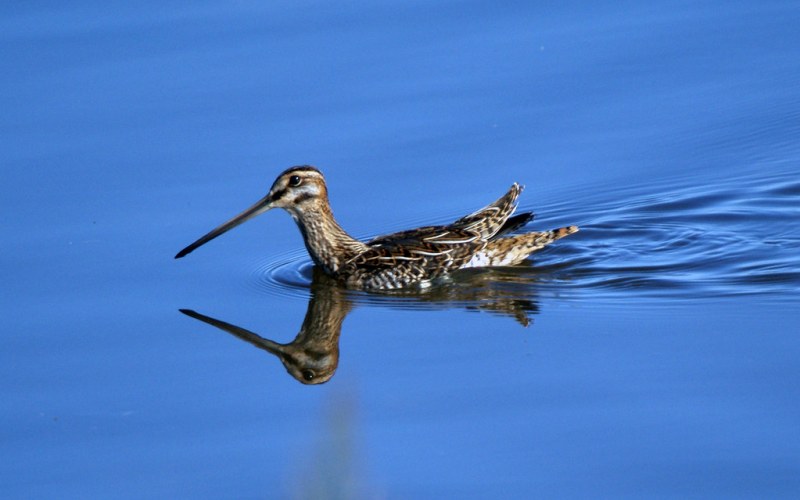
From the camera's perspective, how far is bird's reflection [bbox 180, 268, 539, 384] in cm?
967

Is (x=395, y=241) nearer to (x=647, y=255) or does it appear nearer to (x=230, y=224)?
(x=230, y=224)

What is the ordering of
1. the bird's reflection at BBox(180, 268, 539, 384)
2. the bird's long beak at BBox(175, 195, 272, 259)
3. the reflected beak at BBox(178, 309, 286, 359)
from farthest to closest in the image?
the bird's long beak at BBox(175, 195, 272, 259) → the reflected beak at BBox(178, 309, 286, 359) → the bird's reflection at BBox(180, 268, 539, 384)

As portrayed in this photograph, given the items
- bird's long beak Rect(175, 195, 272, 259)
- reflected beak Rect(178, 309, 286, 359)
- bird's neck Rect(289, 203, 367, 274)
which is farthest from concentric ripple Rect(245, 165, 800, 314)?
reflected beak Rect(178, 309, 286, 359)

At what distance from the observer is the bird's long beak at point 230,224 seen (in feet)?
37.4

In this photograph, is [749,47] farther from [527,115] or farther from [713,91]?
[527,115]

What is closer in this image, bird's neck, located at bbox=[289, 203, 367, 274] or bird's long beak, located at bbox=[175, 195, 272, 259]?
bird's long beak, located at bbox=[175, 195, 272, 259]

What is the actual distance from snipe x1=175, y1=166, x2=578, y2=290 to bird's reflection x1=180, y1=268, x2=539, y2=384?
0.17m

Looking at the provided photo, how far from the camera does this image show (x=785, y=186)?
1281 centimetres

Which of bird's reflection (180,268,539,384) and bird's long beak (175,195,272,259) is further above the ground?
bird's long beak (175,195,272,259)

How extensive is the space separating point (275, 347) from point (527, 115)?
15.4ft

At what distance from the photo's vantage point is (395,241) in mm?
11570

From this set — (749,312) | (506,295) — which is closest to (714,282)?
(749,312)

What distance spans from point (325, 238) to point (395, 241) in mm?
681

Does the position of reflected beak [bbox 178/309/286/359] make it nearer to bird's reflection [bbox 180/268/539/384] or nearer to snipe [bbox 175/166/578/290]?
bird's reflection [bbox 180/268/539/384]
